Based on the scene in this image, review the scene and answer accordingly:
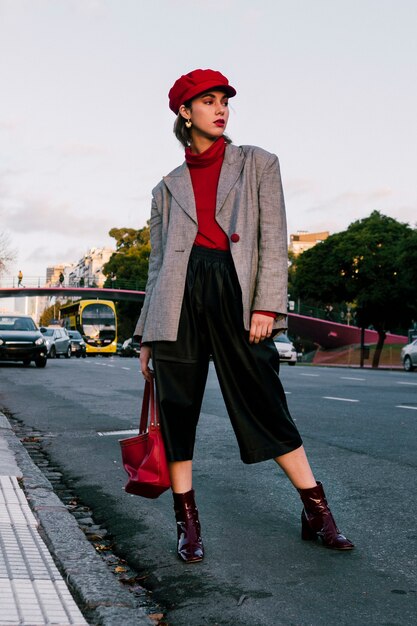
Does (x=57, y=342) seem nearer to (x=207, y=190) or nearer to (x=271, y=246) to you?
(x=207, y=190)

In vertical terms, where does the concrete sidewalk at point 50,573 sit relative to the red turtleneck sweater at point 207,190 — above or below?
below

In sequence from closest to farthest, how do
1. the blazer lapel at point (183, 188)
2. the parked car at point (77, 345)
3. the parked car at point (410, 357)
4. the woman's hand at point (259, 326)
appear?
the woman's hand at point (259, 326)
the blazer lapel at point (183, 188)
the parked car at point (410, 357)
the parked car at point (77, 345)

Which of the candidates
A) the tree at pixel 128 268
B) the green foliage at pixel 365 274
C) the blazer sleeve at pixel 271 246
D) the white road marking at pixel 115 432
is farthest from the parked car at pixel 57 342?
the tree at pixel 128 268

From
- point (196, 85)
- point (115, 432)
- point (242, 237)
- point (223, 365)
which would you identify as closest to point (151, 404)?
point (223, 365)

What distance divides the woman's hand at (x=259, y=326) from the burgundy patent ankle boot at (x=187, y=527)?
712 millimetres

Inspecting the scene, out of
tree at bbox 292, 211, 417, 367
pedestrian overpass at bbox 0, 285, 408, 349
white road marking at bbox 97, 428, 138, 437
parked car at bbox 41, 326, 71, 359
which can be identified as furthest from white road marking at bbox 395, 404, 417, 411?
pedestrian overpass at bbox 0, 285, 408, 349

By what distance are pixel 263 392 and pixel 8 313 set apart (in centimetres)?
2270

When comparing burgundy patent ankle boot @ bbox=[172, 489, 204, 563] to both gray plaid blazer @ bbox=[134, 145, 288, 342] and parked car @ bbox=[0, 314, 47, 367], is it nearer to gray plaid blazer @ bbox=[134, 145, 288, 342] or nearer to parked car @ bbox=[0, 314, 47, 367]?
gray plaid blazer @ bbox=[134, 145, 288, 342]

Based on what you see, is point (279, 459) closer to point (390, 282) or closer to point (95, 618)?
point (95, 618)

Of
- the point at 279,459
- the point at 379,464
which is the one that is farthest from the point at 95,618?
the point at 379,464

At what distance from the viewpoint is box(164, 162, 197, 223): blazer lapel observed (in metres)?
3.69

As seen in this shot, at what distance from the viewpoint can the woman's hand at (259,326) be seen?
3.58 meters

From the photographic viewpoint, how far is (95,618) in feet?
9.65

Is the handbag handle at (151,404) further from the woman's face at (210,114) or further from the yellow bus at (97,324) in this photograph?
the yellow bus at (97,324)
